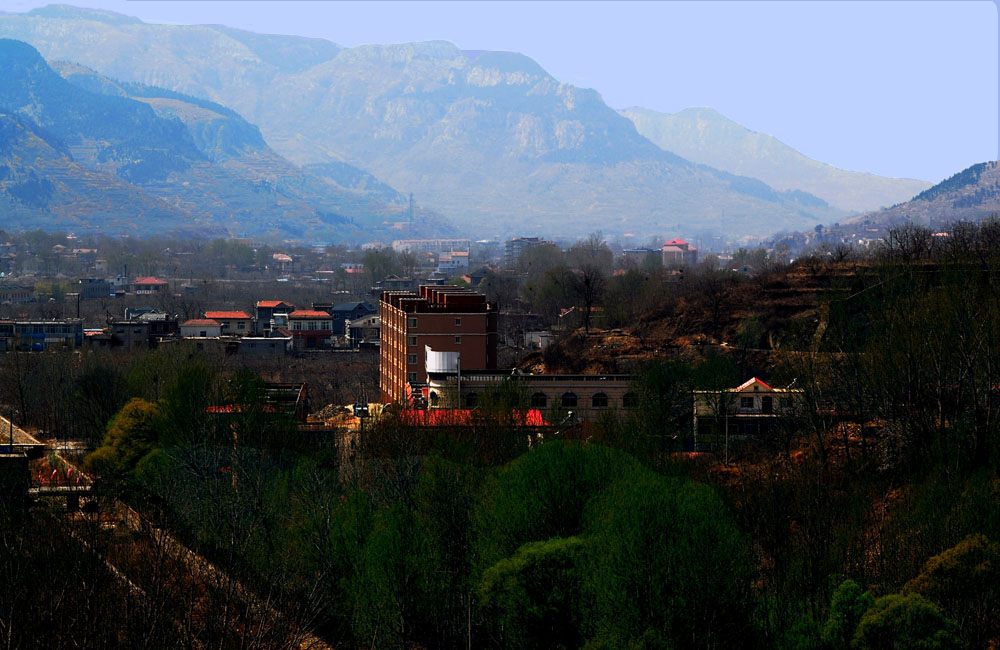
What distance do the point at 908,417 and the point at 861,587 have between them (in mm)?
10189

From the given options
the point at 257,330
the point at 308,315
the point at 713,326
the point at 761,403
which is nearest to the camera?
the point at 761,403

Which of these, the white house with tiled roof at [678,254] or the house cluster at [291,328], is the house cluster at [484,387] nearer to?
the house cluster at [291,328]

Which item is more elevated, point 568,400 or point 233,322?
point 233,322

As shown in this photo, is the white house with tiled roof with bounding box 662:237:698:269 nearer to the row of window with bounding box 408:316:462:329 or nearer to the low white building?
the low white building

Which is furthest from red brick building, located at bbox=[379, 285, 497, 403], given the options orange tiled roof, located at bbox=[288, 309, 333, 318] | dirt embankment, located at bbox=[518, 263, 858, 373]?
orange tiled roof, located at bbox=[288, 309, 333, 318]

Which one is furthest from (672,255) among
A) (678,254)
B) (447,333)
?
(447,333)

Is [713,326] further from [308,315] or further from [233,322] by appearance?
[233,322]

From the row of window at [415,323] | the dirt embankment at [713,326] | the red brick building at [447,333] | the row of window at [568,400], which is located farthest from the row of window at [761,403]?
the row of window at [415,323]

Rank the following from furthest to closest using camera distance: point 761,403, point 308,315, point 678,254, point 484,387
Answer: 1. point 678,254
2. point 308,315
3. point 484,387
4. point 761,403

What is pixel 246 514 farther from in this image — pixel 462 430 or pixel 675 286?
pixel 675 286

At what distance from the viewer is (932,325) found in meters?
32.3

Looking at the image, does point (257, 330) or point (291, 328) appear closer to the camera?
point (257, 330)

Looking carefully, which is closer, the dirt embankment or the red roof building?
the dirt embankment

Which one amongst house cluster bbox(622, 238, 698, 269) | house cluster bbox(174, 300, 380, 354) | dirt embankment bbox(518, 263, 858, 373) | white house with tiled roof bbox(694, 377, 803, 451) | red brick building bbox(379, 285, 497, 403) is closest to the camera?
white house with tiled roof bbox(694, 377, 803, 451)
